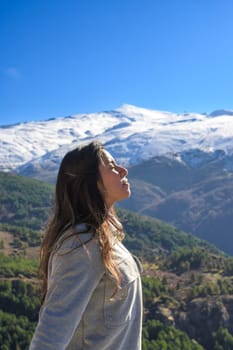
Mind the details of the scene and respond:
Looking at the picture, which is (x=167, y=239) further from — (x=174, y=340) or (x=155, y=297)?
(x=174, y=340)

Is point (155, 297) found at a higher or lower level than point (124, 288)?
lower

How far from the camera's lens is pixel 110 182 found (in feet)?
15.6

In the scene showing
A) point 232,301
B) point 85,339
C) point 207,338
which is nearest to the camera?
point 85,339

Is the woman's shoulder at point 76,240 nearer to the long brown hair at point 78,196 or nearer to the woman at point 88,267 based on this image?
the woman at point 88,267

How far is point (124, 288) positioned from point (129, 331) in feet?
1.22

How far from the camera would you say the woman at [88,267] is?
3.99 meters

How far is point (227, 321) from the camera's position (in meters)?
72.6

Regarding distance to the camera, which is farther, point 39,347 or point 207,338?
point 207,338

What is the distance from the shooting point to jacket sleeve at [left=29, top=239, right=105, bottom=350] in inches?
152

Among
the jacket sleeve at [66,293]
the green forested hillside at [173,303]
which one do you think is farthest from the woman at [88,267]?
the green forested hillside at [173,303]

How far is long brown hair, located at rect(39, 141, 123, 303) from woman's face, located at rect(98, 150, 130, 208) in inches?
2.1

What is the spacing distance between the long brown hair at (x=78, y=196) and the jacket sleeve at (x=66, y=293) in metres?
0.38

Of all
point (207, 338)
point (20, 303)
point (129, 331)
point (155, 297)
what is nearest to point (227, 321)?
point (207, 338)

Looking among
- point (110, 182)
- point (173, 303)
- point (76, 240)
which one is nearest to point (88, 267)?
point (76, 240)
